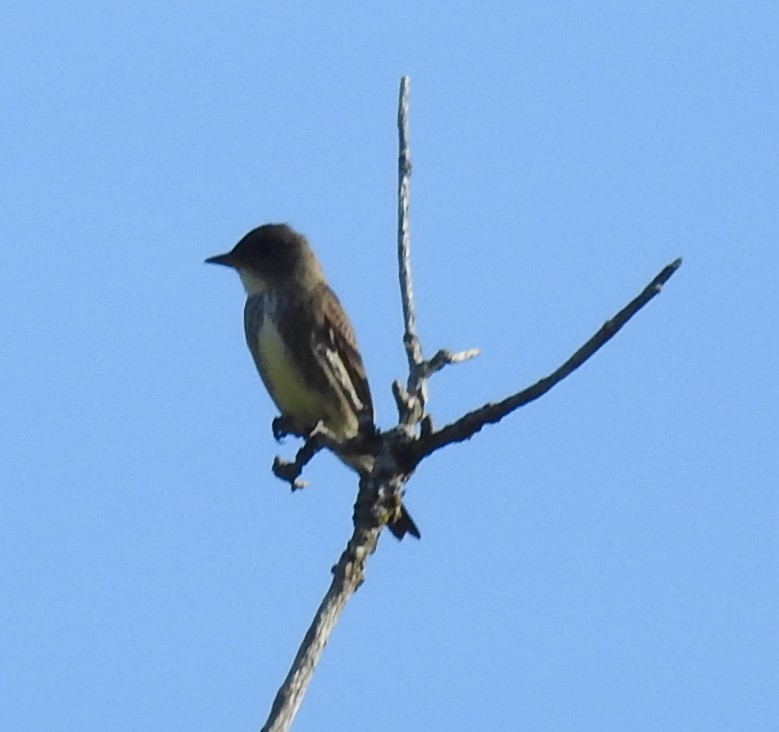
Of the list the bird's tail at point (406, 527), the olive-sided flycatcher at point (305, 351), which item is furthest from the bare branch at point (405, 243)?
the olive-sided flycatcher at point (305, 351)

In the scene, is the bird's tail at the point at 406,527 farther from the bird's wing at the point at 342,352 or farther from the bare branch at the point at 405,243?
the bare branch at the point at 405,243

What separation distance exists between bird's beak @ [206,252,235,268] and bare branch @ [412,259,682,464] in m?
5.86

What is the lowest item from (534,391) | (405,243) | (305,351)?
(534,391)

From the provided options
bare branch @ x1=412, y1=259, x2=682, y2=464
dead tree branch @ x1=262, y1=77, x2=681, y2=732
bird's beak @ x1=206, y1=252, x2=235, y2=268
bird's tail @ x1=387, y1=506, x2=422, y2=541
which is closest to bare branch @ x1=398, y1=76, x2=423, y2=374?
A: dead tree branch @ x1=262, y1=77, x2=681, y2=732

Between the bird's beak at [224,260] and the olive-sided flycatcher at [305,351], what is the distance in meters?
0.43

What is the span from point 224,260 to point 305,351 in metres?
1.46

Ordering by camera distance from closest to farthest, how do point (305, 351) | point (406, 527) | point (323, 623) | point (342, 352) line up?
point (323, 623) → point (406, 527) → point (305, 351) → point (342, 352)

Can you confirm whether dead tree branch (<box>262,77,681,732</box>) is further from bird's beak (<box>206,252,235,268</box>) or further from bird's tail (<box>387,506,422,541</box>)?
bird's beak (<box>206,252,235,268</box>)

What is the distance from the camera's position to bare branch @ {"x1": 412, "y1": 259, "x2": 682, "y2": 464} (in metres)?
5.32

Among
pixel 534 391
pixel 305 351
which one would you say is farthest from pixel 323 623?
pixel 305 351

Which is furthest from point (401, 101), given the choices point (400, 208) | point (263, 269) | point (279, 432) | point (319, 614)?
point (263, 269)

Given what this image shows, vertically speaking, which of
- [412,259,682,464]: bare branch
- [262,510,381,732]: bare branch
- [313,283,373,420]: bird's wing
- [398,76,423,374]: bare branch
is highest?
[313,283,373,420]: bird's wing

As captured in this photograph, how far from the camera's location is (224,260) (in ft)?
38.5

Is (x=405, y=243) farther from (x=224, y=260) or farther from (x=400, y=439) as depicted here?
(x=224, y=260)
